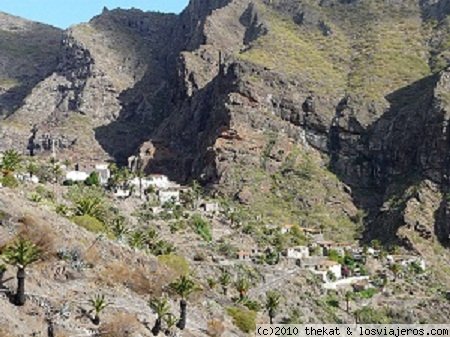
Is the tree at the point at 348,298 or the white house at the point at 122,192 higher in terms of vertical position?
the white house at the point at 122,192

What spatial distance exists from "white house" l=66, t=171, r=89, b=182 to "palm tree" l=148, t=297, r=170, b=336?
93.0 m

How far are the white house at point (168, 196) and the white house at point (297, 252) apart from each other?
26.5m

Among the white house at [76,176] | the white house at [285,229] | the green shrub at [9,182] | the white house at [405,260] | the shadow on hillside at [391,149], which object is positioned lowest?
the white house at [405,260]

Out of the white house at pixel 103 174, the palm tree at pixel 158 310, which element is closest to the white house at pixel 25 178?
the white house at pixel 103 174

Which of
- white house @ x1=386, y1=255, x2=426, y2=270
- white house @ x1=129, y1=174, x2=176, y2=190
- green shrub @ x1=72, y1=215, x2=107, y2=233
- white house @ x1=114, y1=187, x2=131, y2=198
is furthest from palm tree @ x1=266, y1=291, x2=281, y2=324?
white house @ x1=129, y1=174, x2=176, y2=190

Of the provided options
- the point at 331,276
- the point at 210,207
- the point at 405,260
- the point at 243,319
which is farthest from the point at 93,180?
the point at 243,319

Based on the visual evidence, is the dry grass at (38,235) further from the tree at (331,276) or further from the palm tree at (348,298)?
the tree at (331,276)

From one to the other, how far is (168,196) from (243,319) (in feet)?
276

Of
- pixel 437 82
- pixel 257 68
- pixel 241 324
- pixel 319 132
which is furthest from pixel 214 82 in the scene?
pixel 241 324

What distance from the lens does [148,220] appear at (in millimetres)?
113375

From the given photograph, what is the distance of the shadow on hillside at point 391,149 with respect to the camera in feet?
554

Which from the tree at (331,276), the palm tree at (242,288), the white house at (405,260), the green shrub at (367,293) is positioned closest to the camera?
the palm tree at (242,288)

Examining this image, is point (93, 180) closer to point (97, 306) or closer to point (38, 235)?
point (38, 235)

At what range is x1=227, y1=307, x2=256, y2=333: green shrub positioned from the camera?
56.8 m
